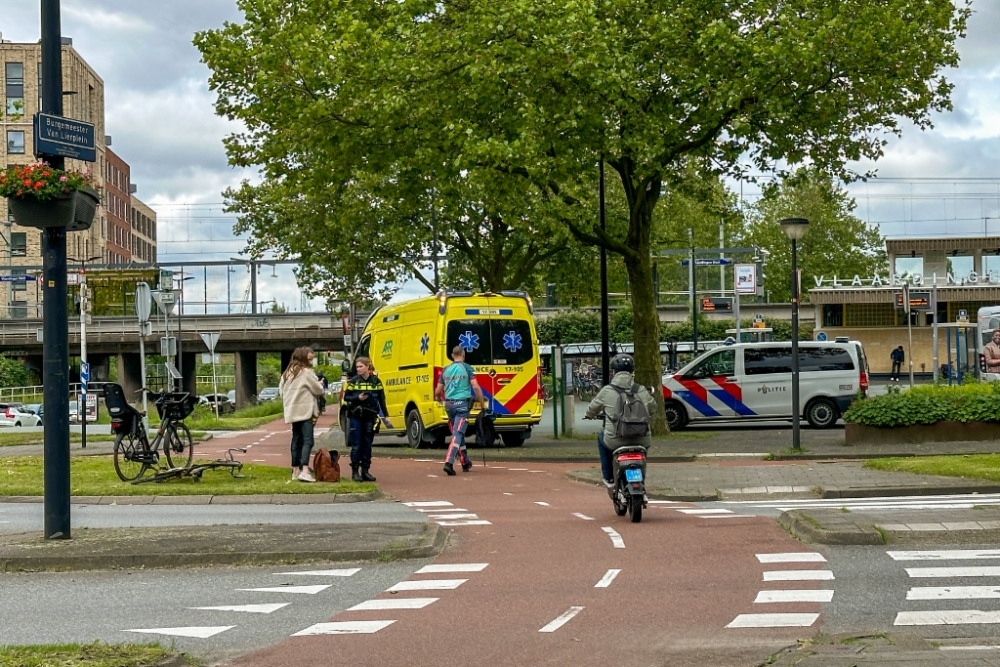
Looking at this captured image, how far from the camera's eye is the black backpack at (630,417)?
44.2 feet

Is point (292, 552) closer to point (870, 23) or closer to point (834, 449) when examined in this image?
point (834, 449)

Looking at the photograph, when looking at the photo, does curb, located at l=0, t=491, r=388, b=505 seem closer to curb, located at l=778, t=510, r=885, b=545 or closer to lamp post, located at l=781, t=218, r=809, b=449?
curb, located at l=778, t=510, r=885, b=545

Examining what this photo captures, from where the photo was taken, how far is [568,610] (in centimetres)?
830

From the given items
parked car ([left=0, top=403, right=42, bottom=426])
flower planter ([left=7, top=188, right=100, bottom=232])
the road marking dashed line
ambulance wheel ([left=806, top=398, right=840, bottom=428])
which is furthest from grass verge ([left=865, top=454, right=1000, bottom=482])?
parked car ([left=0, top=403, right=42, bottom=426])

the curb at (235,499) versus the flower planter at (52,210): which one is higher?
the flower planter at (52,210)

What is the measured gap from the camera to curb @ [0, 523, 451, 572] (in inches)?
407

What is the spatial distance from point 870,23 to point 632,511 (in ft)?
46.4

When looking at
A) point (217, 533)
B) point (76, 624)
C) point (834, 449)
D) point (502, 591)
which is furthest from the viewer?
point (834, 449)

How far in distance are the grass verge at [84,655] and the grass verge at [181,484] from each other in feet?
30.9

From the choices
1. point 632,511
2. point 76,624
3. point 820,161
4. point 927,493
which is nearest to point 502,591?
point 76,624

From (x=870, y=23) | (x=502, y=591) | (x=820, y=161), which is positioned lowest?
(x=502, y=591)

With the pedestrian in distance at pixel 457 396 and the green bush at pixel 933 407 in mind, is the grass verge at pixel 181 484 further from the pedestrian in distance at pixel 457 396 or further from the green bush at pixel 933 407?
the green bush at pixel 933 407

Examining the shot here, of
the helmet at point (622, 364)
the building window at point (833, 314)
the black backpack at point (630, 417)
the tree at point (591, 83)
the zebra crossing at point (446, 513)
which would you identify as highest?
the tree at point (591, 83)

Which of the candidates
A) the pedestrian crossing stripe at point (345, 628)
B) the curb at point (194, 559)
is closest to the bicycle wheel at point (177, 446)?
the curb at point (194, 559)
